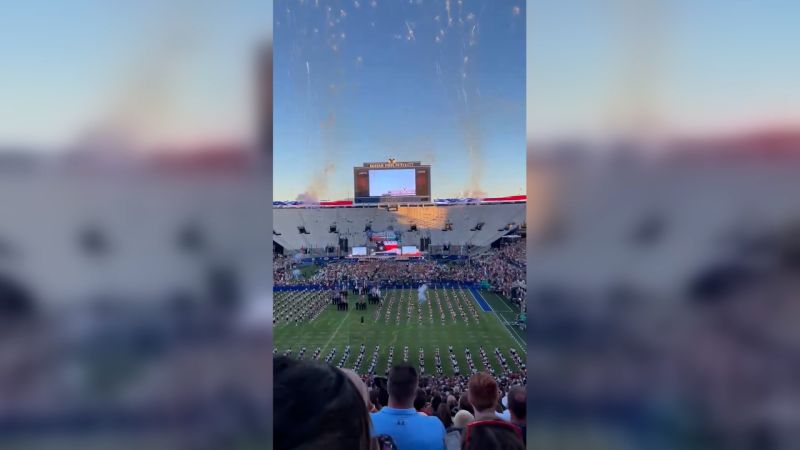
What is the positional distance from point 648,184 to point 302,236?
71.7 feet

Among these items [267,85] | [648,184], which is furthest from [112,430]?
[648,184]

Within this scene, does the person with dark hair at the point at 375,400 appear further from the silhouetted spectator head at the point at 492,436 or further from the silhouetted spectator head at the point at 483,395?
the silhouetted spectator head at the point at 492,436

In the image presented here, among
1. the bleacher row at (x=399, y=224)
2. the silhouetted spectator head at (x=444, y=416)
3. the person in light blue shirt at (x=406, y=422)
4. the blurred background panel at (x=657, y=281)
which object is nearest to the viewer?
the blurred background panel at (x=657, y=281)

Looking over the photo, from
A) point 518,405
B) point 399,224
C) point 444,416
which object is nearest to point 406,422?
point 518,405

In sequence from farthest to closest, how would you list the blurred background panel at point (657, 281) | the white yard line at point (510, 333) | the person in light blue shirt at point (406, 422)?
the white yard line at point (510, 333) → the person in light blue shirt at point (406, 422) → the blurred background panel at point (657, 281)

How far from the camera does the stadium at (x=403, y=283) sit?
25.4 feet

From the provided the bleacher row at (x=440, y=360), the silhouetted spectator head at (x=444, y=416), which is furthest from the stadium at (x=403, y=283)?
the silhouetted spectator head at (x=444, y=416)

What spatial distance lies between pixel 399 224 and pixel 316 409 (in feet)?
67.8

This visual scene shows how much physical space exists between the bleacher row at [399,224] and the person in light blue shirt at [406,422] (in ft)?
63.9

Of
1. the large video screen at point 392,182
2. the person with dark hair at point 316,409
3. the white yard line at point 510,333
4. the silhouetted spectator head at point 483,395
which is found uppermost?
the large video screen at point 392,182

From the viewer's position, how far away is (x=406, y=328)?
30.7 ft

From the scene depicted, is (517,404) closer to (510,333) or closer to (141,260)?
(141,260)

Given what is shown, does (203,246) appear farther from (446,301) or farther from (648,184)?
(446,301)

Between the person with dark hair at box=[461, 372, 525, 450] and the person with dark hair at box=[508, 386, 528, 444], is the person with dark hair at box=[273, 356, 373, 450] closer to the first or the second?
the person with dark hair at box=[461, 372, 525, 450]
